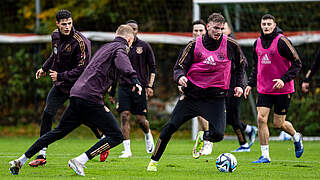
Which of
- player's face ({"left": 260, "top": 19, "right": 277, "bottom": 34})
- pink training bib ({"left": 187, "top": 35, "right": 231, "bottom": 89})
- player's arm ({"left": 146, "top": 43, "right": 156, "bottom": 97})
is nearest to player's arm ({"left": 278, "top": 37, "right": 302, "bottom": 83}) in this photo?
player's face ({"left": 260, "top": 19, "right": 277, "bottom": 34})

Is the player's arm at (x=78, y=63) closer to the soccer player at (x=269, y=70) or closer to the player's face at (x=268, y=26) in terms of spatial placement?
the soccer player at (x=269, y=70)

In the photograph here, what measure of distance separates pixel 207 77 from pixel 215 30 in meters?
0.67

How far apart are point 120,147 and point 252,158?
338 cm

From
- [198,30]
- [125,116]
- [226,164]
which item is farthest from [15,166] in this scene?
[198,30]

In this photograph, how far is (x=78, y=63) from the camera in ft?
30.2

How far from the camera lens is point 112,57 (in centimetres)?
807

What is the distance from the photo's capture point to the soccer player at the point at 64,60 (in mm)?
9133

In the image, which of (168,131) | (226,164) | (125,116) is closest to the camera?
(168,131)

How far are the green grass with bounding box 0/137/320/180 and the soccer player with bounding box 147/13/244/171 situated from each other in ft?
1.74

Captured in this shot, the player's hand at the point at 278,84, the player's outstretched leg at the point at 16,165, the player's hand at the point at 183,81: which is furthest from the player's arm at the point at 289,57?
the player's outstretched leg at the point at 16,165

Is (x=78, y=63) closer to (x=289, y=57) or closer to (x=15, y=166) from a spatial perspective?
(x=15, y=166)

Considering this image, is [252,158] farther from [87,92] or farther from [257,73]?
[87,92]

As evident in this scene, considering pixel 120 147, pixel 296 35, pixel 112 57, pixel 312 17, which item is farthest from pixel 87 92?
pixel 312 17

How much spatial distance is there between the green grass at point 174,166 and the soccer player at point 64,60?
30.7 inches
